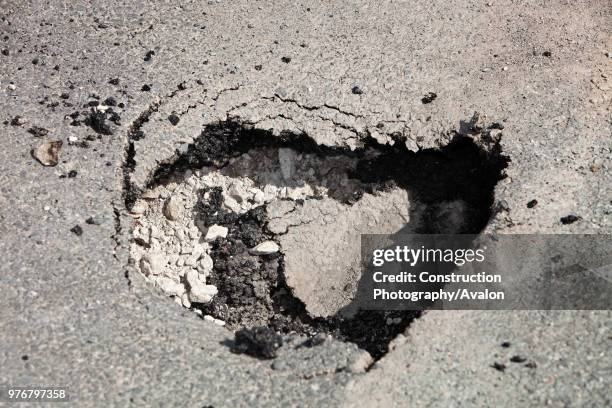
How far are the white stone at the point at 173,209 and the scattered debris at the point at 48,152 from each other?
68 centimetres

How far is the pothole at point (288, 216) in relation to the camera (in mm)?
4195

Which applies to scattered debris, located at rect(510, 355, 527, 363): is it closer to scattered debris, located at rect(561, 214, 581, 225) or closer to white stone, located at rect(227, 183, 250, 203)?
scattered debris, located at rect(561, 214, 581, 225)

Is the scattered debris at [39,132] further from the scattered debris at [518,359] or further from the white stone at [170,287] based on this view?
the scattered debris at [518,359]

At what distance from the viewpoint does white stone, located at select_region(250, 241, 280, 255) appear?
429 centimetres

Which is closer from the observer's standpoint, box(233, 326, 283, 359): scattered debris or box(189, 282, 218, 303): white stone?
box(233, 326, 283, 359): scattered debris

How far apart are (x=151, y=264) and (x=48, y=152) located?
0.87 metres

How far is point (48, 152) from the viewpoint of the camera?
164 inches

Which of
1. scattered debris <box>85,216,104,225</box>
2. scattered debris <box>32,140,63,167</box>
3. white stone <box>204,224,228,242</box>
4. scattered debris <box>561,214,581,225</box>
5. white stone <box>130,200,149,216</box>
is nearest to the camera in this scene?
scattered debris <box>561,214,581,225</box>

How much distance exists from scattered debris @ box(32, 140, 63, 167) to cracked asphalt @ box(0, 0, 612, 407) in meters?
0.05

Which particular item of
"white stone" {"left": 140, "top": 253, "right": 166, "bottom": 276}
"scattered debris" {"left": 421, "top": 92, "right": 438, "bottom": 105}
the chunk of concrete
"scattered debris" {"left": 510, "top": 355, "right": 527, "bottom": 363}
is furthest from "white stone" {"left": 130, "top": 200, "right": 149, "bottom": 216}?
"scattered debris" {"left": 510, "top": 355, "right": 527, "bottom": 363}

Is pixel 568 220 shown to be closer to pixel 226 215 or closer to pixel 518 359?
pixel 518 359

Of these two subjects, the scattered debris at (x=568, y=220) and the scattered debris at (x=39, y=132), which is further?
the scattered debris at (x=39, y=132)

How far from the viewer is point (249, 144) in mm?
4492

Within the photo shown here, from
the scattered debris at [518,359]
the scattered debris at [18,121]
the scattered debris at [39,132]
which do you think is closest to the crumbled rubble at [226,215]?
the scattered debris at [39,132]
